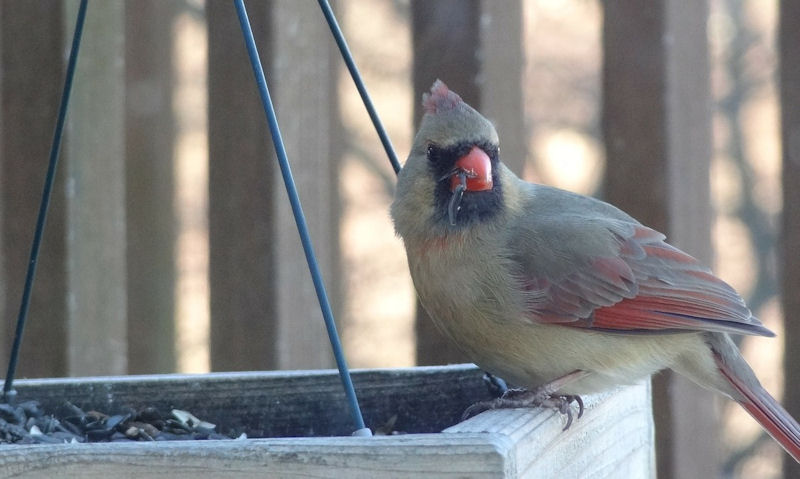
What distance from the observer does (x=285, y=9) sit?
254 centimetres

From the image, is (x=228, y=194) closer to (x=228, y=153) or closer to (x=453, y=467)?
(x=228, y=153)

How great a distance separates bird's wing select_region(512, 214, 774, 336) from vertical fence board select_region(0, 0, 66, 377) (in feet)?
3.56

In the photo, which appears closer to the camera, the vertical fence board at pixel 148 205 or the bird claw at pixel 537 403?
the bird claw at pixel 537 403

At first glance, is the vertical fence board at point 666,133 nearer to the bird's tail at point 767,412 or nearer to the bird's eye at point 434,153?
the bird's tail at point 767,412

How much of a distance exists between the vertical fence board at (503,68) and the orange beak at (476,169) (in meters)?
0.37

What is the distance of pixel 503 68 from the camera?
A: 100 inches

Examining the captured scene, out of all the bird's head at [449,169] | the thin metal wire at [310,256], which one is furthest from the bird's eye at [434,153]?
the thin metal wire at [310,256]

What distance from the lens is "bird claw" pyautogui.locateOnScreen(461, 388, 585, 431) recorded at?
6.19ft

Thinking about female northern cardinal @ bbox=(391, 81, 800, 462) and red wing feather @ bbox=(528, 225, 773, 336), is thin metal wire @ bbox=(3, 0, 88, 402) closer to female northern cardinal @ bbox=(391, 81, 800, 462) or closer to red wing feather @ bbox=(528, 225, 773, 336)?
female northern cardinal @ bbox=(391, 81, 800, 462)

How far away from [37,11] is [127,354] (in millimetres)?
838

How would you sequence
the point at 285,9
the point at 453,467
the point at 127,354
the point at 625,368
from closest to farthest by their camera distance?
the point at 453,467 < the point at 625,368 < the point at 285,9 < the point at 127,354

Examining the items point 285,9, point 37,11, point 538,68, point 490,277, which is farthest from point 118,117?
point 538,68

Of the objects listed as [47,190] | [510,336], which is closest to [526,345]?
[510,336]

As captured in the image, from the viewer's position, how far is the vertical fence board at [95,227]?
2645 millimetres
